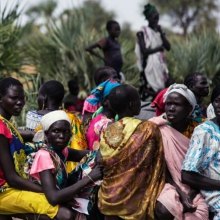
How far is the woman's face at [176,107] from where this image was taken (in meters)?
4.88

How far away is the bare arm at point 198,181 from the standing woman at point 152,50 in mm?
7128

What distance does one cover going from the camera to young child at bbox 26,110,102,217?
464 cm

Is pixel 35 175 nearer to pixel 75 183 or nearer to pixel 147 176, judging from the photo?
pixel 75 183

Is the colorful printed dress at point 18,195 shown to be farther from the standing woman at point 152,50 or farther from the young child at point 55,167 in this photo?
the standing woman at point 152,50

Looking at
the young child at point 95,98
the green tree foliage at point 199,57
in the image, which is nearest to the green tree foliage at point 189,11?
the green tree foliage at point 199,57

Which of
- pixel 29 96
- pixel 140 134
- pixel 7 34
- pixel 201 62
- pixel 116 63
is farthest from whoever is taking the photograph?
pixel 201 62

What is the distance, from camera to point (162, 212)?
454cm

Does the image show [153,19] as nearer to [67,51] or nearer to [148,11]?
[148,11]

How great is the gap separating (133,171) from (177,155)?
1.32 feet

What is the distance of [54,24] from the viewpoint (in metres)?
14.4

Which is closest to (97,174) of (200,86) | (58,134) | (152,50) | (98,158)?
(98,158)

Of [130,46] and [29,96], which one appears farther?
[130,46]

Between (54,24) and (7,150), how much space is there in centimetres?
977

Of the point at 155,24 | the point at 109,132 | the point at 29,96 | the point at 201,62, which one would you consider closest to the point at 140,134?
the point at 109,132
